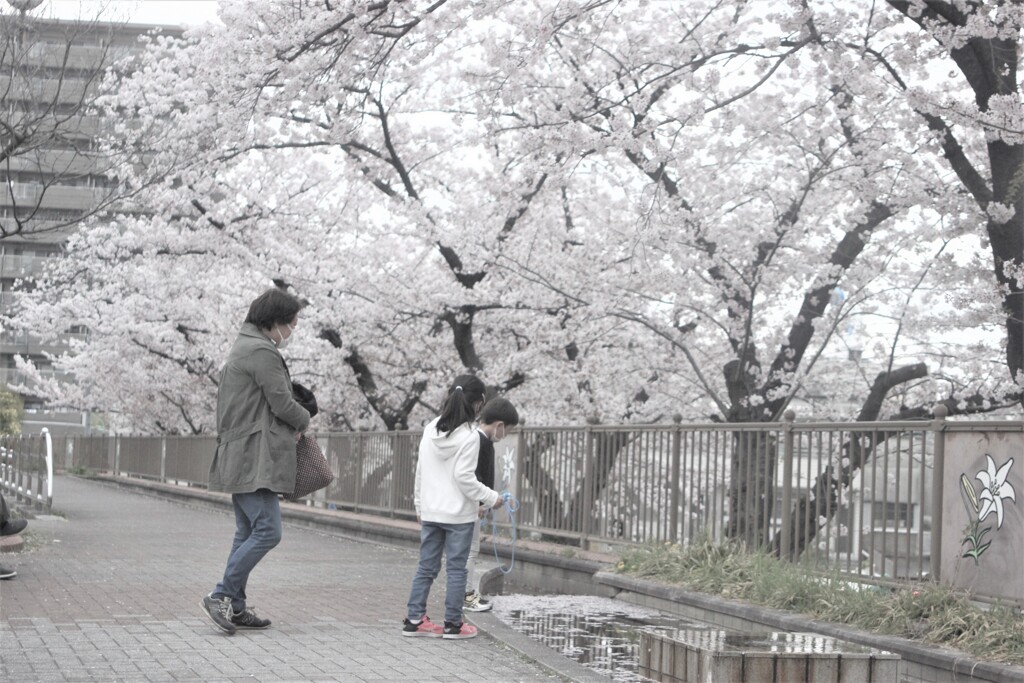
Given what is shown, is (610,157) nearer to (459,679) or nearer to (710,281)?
(710,281)

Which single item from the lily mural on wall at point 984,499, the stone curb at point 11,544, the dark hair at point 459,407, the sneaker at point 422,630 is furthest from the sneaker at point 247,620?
the stone curb at point 11,544

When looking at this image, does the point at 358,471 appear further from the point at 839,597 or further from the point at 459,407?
the point at 459,407

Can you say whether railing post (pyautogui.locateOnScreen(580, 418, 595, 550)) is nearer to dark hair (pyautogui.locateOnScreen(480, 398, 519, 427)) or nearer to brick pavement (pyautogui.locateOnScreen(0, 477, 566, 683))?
brick pavement (pyautogui.locateOnScreen(0, 477, 566, 683))

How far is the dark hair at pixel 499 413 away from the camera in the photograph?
8453 millimetres

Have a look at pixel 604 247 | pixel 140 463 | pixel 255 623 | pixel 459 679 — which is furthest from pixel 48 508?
pixel 140 463

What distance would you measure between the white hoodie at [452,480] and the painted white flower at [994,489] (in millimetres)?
2810

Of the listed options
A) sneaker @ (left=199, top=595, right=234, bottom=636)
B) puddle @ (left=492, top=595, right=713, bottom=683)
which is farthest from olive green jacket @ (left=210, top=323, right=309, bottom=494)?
puddle @ (left=492, top=595, right=713, bottom=683)

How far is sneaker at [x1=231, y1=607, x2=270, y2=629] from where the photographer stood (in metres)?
7.75

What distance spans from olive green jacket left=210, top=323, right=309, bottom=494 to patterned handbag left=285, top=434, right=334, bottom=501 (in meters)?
0.13

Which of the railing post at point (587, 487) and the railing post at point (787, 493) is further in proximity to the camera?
the railing post at point (587, 487)

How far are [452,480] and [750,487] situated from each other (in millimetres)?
3720

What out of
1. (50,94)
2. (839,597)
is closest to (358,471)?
(50,94)

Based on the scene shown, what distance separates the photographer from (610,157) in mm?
19188

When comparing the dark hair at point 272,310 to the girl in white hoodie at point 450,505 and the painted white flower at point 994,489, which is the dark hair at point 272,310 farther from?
the painted white flower at point 994,489
